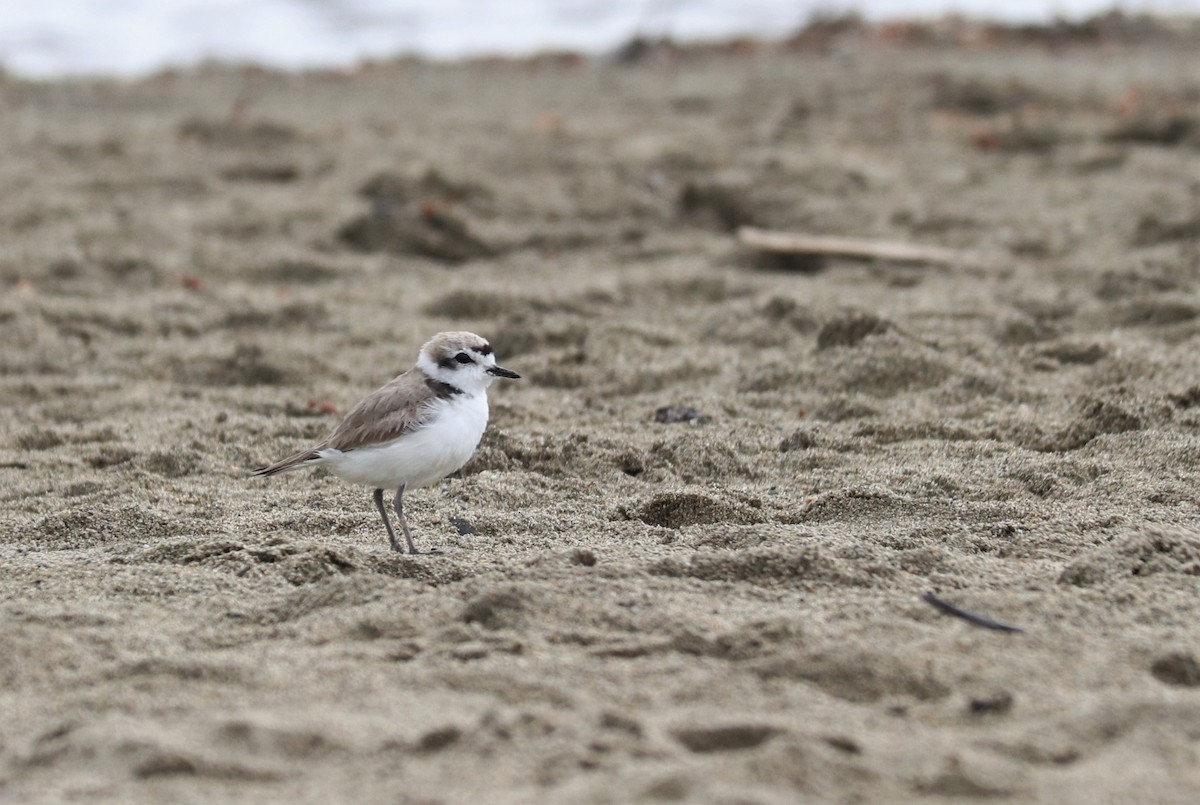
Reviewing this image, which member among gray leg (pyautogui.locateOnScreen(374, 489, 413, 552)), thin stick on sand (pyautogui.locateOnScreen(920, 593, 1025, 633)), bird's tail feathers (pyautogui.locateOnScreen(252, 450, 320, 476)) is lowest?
thin stick on sand (pyautogui.locateOnScreen(920, 593, 1025, 633))

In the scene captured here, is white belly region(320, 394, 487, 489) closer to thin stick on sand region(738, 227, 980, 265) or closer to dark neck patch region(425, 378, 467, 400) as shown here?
dark neck patch region(425, 378, 467, 400)

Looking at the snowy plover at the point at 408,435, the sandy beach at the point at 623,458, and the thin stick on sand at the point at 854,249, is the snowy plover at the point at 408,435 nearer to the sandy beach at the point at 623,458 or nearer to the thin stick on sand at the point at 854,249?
the sandy beach at the point at 623,458

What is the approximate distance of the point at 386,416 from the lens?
424 cm

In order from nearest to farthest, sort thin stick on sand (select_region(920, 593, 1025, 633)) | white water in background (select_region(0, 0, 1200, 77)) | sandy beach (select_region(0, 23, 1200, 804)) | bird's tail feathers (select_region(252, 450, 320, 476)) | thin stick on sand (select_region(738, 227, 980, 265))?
1. sandy beach (select_region(0, 23, 1200, 804))
2. thin stick on sand (select_region(920, 593, 1025, 633))
3. bird's tail feathers (select_region(252, 450, 320, 476))
4. thin stick on sand (select_region(738, 227, 980, 265))
5. white water in background (select_region(0, 0, 1200, 77))

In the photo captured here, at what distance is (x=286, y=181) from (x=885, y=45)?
6583 mm

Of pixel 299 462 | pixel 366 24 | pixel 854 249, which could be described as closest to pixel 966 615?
pixel 299 462

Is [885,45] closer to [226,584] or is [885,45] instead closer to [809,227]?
[809,227]

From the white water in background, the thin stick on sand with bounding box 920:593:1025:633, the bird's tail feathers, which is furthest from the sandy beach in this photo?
the white water in background

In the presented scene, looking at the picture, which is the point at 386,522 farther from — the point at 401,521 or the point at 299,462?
the point at 299,462

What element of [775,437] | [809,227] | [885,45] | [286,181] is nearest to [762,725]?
[775,437]

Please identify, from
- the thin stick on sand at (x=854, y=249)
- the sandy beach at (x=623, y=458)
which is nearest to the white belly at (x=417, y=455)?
the sandy beach at (x=623, y=458)

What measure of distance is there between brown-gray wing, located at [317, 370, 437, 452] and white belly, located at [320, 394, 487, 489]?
27 mm

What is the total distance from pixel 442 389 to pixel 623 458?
802 mm

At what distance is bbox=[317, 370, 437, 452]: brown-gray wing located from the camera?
13.7 ft
